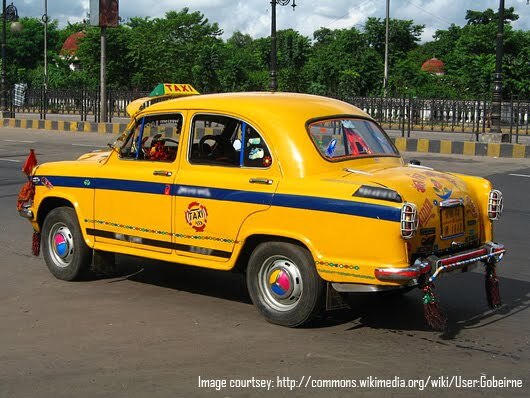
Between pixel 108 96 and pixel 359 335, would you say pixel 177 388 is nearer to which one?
pixel 359 335

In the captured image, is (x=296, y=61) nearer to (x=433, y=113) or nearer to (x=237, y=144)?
(x=433, y=113)

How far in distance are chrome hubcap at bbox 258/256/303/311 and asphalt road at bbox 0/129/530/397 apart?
0.19 m

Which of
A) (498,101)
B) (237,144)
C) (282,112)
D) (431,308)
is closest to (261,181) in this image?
(237,144)

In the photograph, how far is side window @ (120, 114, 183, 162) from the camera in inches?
254

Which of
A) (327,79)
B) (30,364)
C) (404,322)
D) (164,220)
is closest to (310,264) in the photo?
(404,322)

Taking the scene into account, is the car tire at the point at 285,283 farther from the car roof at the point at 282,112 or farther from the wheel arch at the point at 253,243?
the car roof at the point at 282,112

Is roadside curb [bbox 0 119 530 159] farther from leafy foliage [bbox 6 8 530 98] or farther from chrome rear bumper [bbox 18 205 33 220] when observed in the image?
chrome rear bumper [bbox 18 205 33 220]

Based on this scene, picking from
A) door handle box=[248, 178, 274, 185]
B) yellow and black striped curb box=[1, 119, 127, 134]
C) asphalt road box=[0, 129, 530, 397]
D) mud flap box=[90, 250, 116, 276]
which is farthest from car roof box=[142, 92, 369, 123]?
yellow and black striped curb box=[1, 119, 127, 134]

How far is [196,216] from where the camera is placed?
236 inches

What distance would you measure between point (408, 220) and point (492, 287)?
1.52 metres

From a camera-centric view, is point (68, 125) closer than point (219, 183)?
No

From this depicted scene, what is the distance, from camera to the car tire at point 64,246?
6902 mm

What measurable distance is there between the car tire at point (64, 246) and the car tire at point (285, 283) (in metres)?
1.84

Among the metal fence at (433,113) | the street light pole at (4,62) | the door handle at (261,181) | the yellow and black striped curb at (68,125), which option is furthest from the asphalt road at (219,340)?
the street light pole at (4,62)
